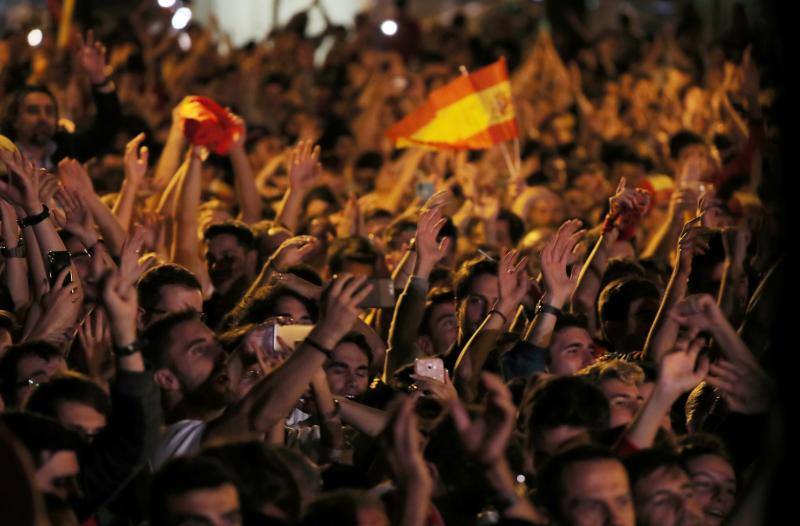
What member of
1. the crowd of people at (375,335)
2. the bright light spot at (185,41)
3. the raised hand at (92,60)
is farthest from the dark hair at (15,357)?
the bright light spot at (185,41)

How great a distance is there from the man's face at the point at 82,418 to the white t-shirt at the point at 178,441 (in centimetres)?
25

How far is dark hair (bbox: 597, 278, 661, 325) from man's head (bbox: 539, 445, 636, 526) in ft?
9.76

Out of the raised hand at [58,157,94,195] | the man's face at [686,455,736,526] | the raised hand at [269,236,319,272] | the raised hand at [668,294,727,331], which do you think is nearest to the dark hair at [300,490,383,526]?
the man's face at [686,455,736,526]

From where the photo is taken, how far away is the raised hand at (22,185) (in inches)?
263

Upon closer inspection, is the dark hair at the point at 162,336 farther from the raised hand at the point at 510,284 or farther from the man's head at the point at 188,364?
the raised hand at the point at 510,284

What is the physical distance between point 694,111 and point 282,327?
9.97 m

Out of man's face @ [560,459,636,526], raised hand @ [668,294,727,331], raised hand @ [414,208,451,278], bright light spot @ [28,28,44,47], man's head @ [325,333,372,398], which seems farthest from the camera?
bright light spot @ [28,28,44,47]

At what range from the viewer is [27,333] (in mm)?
6367

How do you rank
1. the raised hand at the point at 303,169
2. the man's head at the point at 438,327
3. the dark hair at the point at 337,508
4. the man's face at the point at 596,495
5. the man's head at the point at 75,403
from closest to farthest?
the dark hair at the point at 337,508, the man's face at the point at 596,495, the man's head at the point at 75,403, the man's head at the point at 438,327, the raised hand at the point at 303,169

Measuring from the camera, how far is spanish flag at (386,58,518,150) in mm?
10359

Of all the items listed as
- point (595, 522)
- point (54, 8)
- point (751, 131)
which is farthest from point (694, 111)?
point (595, 522)

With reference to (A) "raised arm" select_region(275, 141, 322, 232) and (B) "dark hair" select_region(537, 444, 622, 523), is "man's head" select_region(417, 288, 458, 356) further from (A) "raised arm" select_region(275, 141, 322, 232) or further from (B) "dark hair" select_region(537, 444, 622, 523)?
(B) "dark hair" select_region(537, 444, 622, 523)

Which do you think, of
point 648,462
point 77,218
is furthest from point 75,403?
point 77,218

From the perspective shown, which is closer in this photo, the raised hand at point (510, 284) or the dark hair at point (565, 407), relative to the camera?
the dark hair at point (565, 407)
